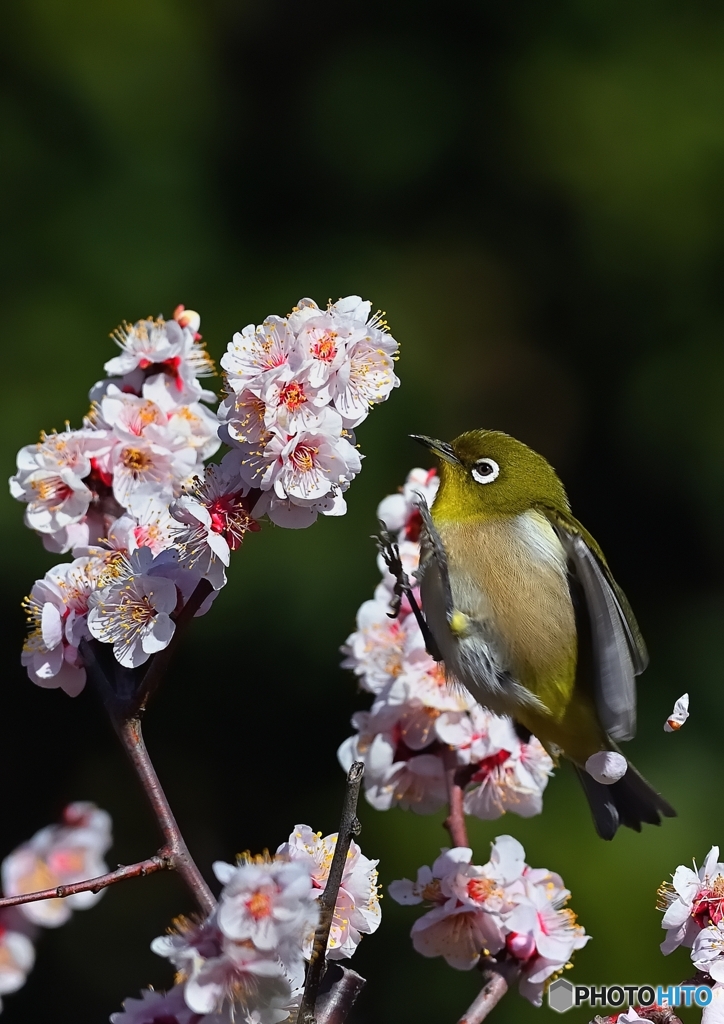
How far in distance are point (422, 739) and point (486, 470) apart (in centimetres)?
48

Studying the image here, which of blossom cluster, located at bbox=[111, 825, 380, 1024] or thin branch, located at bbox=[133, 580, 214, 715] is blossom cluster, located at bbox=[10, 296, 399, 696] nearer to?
thin branch, located at bbox=[133, 580, 214, 715]

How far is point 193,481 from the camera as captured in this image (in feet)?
4.22

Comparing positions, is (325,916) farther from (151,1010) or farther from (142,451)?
(142,451)

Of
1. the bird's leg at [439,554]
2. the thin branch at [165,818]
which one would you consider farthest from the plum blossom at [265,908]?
the bird's leg at [439,554]

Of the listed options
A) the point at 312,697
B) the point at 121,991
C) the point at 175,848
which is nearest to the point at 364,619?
the point at 175,848

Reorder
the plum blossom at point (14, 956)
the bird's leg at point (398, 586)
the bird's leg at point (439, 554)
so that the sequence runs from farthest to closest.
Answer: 1. the plum blossom at point (14, 956)
2. the bird's leg at point (439, 554)
3. the bird's leg at point (398, 586)

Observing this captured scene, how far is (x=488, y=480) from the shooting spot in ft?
6.02

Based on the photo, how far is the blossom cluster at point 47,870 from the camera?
5.88 ft

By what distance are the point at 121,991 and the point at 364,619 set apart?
9.13 feet

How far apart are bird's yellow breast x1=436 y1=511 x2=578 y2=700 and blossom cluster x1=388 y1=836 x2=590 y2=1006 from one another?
1.15ft

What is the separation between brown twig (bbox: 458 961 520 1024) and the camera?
1282mm

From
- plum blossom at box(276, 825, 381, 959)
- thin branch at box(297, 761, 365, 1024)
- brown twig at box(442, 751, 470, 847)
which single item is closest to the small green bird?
brown twig at box(442, 751, 470, 847)

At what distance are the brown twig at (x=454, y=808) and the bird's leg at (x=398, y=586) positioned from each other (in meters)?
0.15

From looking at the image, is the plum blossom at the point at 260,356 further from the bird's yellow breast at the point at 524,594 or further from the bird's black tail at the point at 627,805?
the bird's black tail at the point at 627,805
